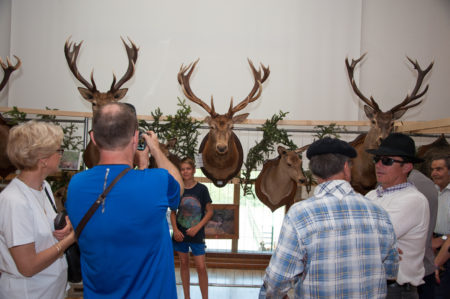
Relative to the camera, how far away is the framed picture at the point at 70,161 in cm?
449

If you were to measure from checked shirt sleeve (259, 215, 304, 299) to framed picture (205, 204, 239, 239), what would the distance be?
120 inches

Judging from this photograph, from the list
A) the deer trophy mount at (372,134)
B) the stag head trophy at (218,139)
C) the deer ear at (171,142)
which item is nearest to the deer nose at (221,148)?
the stag head trophy at (218,139)

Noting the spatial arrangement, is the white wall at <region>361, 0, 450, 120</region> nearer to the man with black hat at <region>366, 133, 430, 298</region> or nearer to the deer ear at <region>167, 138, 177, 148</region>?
the deer ear at <region>167, 138, 177, 148</region>

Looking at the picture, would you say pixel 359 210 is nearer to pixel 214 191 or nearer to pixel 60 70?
pixel 214 191

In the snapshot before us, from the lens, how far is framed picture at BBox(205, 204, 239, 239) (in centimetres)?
486

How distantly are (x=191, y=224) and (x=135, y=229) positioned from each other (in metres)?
2.74

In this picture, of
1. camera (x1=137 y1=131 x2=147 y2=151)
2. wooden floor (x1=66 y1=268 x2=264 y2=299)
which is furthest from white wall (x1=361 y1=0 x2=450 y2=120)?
camera (x1=137 y1=131 x2=147 y2=151)

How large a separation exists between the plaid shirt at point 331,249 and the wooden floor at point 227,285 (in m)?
3.27

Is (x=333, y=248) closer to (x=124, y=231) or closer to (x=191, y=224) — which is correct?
(x=124, y=231)

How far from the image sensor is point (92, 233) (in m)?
1.54

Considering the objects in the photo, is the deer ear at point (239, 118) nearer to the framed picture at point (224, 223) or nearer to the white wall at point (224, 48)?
the framed picture at point (224, 223)

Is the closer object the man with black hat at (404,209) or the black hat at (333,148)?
the black hat at (333,148)

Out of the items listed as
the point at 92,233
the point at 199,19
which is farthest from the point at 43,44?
the point at 92,233

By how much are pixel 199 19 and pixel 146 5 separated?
1057 millimetres
